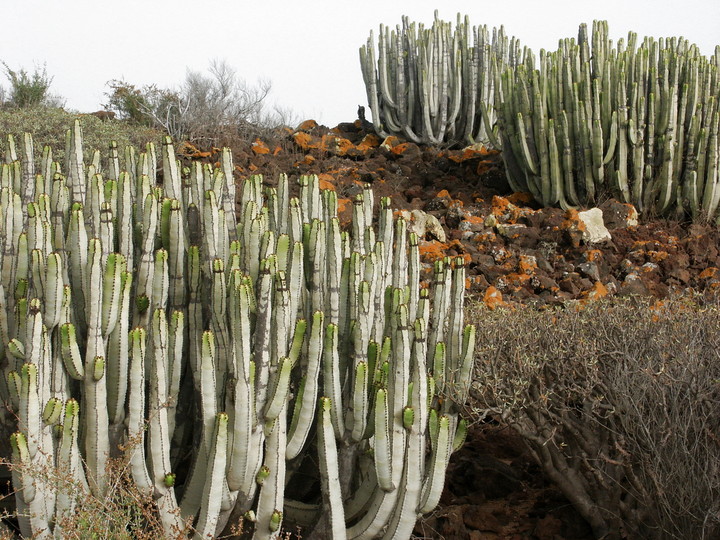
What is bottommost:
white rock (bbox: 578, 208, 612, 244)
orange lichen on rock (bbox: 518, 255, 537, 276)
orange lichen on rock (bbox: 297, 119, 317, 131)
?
orange lichen on rock (bbox: 518, 255, 537, 276)

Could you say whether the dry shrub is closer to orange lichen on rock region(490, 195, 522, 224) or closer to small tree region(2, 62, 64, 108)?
orange lichen on rock region(490, 195, 522, 224)

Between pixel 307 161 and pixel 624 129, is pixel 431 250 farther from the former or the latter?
pixel 307 161

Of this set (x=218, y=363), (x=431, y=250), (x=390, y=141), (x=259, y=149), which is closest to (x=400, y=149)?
(x=390, y=141)

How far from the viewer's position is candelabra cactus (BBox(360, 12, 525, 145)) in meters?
11.6

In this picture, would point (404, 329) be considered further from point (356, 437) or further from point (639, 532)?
point (639, 532)

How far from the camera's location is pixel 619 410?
3516 mm

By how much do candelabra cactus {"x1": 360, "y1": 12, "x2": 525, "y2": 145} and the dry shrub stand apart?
7845 mm

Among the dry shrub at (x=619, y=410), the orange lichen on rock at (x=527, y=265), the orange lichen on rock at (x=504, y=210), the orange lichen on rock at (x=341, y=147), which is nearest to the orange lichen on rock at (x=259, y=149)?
the orange lichen on rock at (x=341, y=147)

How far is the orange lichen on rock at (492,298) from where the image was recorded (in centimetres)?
575

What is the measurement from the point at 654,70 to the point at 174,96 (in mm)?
7122

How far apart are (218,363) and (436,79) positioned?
366 inches

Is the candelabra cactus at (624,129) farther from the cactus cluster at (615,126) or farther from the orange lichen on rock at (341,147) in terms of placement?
the orange lichen on rock at (341,147)

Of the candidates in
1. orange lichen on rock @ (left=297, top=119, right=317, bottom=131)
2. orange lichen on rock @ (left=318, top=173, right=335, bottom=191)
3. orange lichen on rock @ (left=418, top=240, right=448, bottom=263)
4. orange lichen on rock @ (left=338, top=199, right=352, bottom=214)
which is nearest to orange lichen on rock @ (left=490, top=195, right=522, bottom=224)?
orange lichen on rock @ (left=418, top=240, right=448, bottom=263)

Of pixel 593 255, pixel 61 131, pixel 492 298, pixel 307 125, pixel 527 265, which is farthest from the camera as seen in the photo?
pixel 307 125
